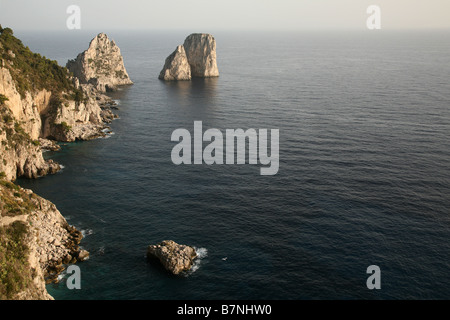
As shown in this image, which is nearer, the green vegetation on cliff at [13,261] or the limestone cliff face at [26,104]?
the green vegetation on cliff at [13,261]

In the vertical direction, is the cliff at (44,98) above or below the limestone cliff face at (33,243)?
above

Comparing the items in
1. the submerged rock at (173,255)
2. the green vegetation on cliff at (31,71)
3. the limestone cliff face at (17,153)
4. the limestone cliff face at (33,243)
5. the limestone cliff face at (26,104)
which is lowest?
the submerged rock at (173,255)

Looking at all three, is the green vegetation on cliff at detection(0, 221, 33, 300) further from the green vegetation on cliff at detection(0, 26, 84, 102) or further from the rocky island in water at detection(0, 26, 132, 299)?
the green vegetation on cliff at detection(0, 26, 84, 102)

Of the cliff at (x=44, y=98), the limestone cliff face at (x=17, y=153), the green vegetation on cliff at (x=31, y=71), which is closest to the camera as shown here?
the limestone cliff face at (x=17, y=153)

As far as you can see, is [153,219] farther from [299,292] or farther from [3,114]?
[3,114]

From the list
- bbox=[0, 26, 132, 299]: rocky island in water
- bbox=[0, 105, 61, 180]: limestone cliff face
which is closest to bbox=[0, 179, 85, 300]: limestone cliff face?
bbox=[0, 26, 132, 299]: rocky island in water

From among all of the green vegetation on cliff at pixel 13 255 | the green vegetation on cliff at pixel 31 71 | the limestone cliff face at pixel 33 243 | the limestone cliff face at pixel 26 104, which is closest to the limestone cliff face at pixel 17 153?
the limestone cliff face at pixel 26 104

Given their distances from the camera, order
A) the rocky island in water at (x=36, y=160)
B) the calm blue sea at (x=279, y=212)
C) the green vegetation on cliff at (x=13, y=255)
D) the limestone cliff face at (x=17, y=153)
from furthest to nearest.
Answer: the limestone cliff face at (x=17, y=153) → the calm blue sea at (x=279, y=212) → the rocky island in water at (x=36, y=160) → the green vegetation on cliff at (x=13, y=255)

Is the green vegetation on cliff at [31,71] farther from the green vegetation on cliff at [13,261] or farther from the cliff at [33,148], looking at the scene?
the green vegetation on cliff at [13,261]

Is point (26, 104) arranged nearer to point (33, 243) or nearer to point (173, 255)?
point (33, 243)
